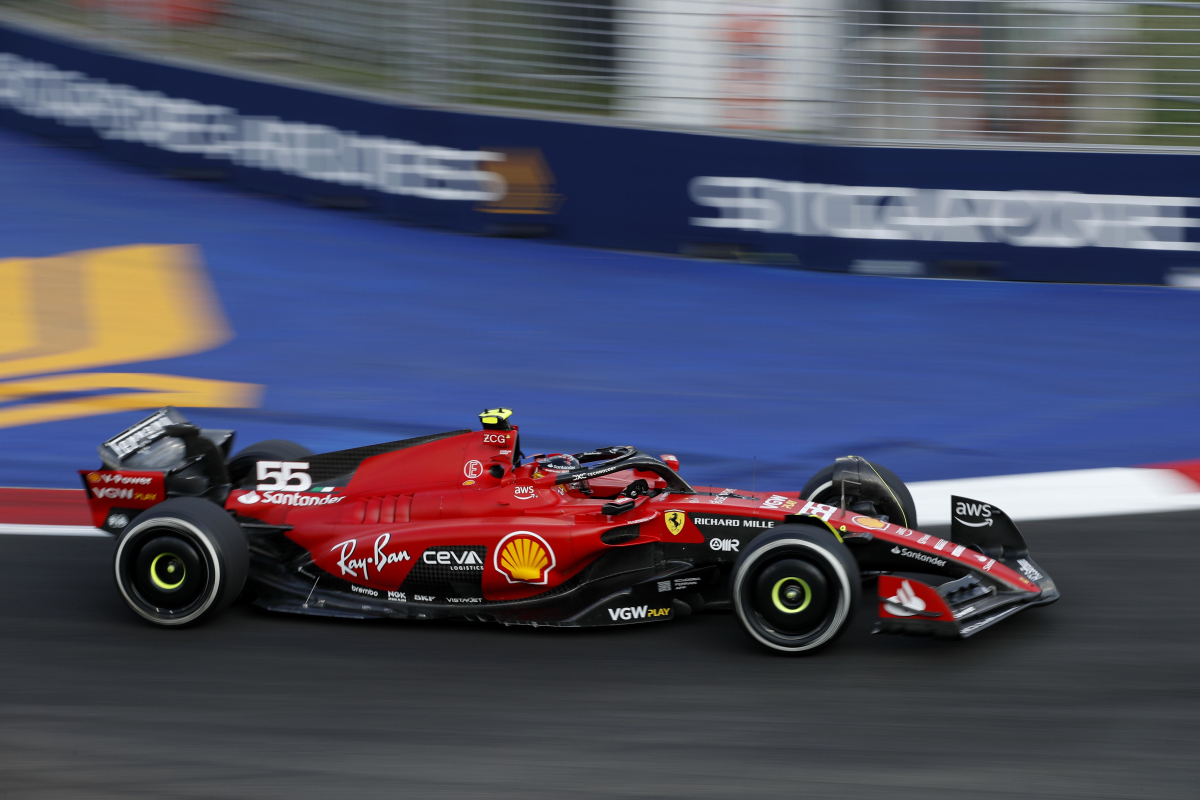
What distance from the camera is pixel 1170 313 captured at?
1046cm

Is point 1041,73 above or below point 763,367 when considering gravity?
above

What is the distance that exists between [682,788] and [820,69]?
7879 millimetres

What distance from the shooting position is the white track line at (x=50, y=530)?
697 centimetres

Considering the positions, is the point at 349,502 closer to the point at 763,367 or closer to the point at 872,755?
the point at 872,755

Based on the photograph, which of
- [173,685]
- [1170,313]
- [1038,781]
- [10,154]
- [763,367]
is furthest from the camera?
[10,154]

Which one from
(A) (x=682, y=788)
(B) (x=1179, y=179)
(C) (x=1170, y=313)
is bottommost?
(A) (x=682, y=788)

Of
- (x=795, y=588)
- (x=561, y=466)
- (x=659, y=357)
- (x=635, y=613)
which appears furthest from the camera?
(x=659, y=357)

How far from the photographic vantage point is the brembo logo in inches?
216

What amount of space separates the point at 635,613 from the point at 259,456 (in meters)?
2.10

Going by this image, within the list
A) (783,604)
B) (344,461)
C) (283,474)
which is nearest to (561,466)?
(344,461)

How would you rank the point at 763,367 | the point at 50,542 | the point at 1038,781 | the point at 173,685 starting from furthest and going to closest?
the point at 763,367
the point at 50,542
the point at 173,685
the point at 1038,781

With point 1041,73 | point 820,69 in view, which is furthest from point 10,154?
point 1041,73

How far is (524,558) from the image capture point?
5.60 metres

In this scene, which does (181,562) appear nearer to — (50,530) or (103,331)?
(50,530)
